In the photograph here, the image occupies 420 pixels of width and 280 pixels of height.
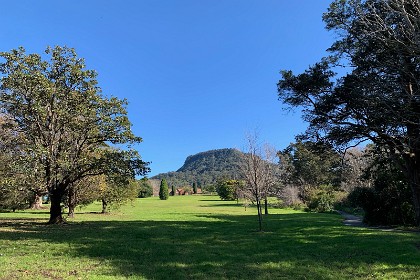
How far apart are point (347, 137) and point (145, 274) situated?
1237 centimetres

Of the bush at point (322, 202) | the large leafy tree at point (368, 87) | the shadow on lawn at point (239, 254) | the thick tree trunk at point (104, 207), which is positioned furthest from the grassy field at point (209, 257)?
the bush at point (322, 202)

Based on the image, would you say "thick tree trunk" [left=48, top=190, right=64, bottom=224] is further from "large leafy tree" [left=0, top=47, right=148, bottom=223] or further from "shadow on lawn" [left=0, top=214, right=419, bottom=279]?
"shadow on lawn" [left=0, top=214, right=419, bottom=279]

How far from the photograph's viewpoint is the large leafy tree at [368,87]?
11.9 metres

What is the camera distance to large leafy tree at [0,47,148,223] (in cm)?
1852

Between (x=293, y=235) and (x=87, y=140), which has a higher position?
(x=87, y=140)

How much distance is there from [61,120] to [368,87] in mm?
16060

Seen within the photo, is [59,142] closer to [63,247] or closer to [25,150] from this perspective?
[25,150]

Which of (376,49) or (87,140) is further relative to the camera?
(87,140)

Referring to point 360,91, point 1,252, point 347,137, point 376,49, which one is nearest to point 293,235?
point 347,137

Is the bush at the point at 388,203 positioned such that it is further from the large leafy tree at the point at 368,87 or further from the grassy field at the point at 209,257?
the grassy field at the point at 209,257

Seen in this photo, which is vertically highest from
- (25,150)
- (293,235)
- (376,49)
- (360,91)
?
(376,49)

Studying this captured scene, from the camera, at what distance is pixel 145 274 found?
841 centimetres

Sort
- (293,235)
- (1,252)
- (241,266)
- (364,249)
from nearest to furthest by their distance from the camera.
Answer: (241,266), (1,252), (364,249), (293,235)

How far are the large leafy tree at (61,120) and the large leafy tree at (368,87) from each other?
10.5 m
